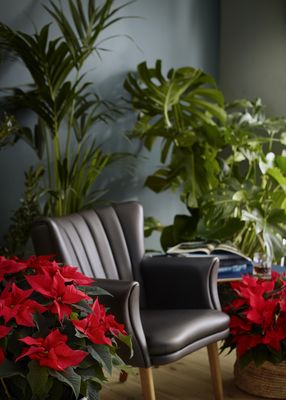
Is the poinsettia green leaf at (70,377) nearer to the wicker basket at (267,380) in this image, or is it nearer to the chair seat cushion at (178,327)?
the chair seat cushion at (178,327)

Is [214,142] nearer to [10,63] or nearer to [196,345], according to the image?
[10,63]

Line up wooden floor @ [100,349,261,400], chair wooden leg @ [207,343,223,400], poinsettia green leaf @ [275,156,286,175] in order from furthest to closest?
poinsettia green leaf @ [275,156,286,175] < wooden floor @ [100,349,261,400] < chair wooden leg @ [207,343,223,400]

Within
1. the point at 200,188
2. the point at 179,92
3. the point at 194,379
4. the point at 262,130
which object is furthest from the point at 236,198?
the point at 194,379

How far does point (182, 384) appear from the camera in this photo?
292 centimetres

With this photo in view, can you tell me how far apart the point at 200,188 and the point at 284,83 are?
3.79ft

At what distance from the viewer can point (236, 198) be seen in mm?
3496

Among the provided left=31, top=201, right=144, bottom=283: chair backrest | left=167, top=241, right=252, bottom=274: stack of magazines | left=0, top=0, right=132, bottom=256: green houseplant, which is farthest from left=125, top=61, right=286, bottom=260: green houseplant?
left=31, top=201, right=144, bottom=283: chair backrest

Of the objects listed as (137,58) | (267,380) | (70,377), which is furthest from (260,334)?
(137,58)

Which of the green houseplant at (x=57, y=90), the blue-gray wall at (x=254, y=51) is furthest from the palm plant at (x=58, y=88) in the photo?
the blue-gray wall at (x=254, y=51)

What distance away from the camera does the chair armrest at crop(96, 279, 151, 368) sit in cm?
221

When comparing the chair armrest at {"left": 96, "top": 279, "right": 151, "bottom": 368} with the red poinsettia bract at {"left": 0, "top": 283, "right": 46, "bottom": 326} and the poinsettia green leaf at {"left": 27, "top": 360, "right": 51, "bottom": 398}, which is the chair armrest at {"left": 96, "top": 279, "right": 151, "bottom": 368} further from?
the poinsettia green leaf at {"left": 27, "top": 360, "right": 51, "bottom": 398}

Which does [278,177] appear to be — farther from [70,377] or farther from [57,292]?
[70,377]

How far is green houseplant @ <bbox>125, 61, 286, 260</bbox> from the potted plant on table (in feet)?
2.33

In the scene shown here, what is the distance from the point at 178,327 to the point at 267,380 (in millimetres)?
601
